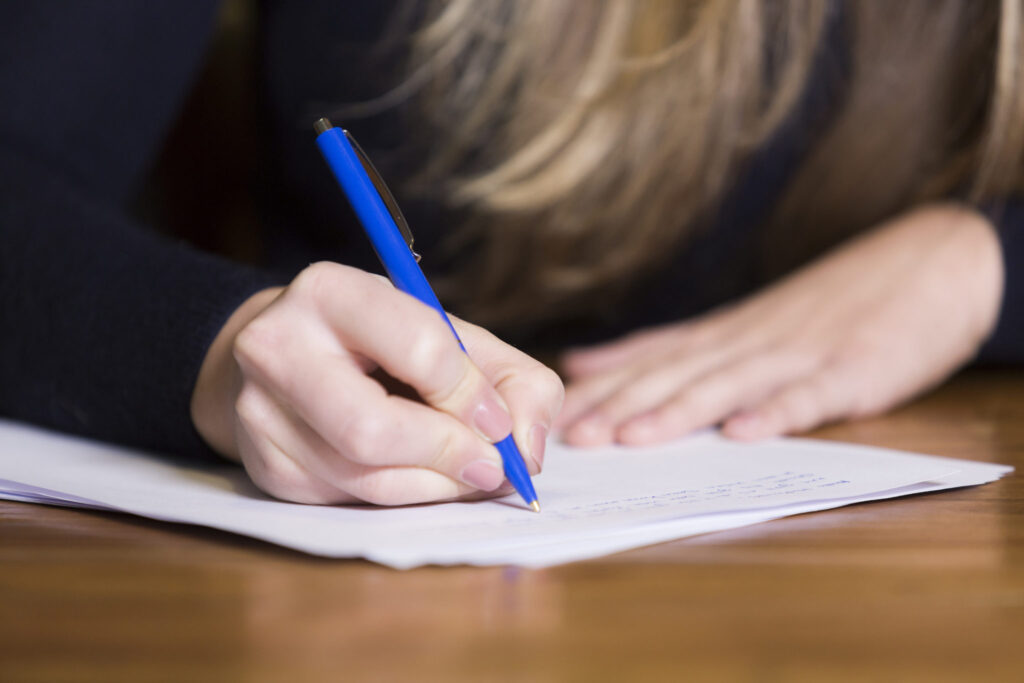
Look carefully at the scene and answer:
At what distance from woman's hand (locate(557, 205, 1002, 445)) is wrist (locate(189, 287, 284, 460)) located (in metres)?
0.20

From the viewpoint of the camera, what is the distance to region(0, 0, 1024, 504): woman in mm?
373

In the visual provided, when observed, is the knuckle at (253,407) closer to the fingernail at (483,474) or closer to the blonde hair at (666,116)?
the fingernail at (483,474)

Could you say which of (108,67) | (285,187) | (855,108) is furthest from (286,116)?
(855,108)

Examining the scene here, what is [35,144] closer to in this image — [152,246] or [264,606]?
[152,246]

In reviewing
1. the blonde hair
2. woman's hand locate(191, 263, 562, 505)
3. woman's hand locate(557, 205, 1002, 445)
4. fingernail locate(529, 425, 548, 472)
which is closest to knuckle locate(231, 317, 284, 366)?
woman's hand locate(191, 263, 562, 505)

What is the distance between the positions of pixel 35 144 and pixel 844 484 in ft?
1.93

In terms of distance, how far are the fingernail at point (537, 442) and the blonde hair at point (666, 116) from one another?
44 centimetres

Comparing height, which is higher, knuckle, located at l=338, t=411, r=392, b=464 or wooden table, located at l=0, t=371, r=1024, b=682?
knuckle, located at l=338, t=411, r=392, b=464

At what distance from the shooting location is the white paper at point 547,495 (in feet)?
1.09

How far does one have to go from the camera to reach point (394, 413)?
349 millimetres

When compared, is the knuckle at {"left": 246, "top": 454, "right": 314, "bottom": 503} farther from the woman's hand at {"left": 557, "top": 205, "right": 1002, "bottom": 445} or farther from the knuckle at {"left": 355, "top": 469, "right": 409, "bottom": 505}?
the woman's hand at {"left": 557, "top": 205, "right": 1002, "bottom": 445}

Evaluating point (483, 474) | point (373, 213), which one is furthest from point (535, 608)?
point (373, 213)

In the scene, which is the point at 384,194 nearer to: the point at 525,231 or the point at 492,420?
the point at 492,420

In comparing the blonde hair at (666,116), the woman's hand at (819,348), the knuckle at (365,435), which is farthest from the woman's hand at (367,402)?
the blonde hair at (666,116)
